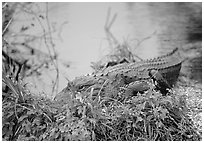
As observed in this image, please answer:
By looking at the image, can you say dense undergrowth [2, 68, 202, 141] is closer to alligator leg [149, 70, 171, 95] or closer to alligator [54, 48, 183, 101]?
alligator [54, 48, 183, 101]

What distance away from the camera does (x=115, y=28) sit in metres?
3.96

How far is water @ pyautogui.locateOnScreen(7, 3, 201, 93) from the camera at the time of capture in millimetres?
3555

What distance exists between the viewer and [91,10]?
4.13 m

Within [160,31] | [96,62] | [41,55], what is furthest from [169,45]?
[41,55]

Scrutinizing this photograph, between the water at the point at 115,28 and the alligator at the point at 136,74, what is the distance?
2.16 feet

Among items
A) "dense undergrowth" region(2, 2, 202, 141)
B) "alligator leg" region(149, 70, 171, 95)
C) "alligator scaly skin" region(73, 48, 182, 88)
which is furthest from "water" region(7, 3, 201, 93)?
"dense undergrowth" region(2, 2, 202, 141)

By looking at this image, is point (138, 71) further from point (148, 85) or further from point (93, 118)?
point (93, 118)

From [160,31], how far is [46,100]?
6.88 feet

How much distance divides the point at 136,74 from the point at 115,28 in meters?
1.48

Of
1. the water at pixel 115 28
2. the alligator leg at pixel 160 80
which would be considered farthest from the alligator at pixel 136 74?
the water at pixel 115 28

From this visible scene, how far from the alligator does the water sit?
0.66m

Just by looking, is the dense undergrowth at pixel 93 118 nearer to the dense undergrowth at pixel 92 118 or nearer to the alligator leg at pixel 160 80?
the dense undergrowth at pixel 92 118

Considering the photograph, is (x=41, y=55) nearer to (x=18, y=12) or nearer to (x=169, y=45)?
(x=18, y=12)

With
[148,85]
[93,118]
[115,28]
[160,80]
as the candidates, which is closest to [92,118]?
[93,118]
